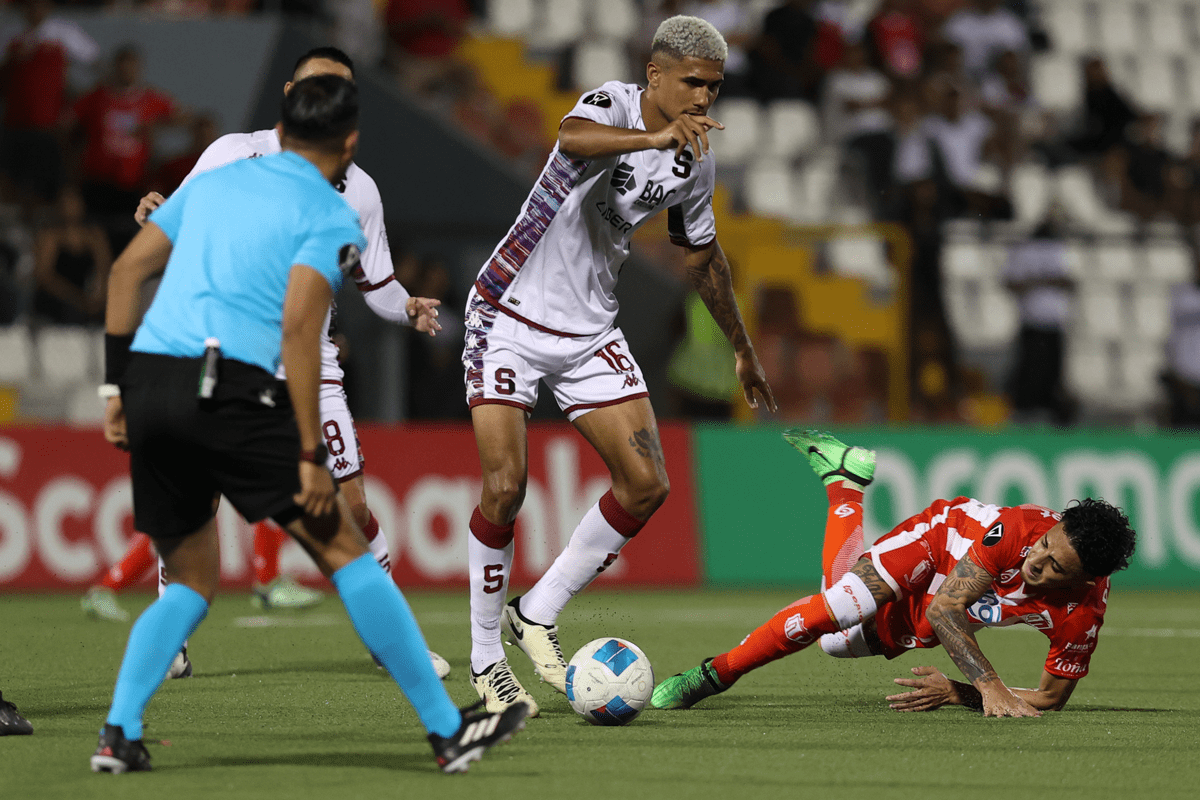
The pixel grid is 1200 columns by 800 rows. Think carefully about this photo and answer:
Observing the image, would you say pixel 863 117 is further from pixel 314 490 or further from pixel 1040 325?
pixel 314 490

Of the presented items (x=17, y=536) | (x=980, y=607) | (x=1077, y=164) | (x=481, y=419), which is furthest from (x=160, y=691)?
(x=1077, y=164)

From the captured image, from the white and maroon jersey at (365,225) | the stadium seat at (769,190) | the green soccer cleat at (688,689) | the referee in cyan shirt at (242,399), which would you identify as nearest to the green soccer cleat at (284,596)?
the white and maroon jersey at (365,225)

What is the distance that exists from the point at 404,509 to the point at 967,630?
6.78m

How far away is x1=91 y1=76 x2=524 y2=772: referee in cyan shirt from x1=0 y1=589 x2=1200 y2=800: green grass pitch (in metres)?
0.32

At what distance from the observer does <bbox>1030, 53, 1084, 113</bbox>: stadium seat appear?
19.1m

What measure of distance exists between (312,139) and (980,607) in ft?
11.3

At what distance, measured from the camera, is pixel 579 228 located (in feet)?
21.4

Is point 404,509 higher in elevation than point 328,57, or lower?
lower

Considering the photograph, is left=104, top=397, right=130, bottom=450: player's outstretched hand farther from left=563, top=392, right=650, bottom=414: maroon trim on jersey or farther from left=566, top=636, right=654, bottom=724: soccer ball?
left=563, top=392, right=650, bottom=414: maroon trim on jersey

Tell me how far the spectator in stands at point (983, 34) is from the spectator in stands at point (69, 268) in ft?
34.4

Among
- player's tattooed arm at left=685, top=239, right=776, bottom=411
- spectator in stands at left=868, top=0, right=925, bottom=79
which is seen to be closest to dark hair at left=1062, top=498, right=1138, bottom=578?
player's tattooed arm at left=685, top=239, right=776, bottom=411

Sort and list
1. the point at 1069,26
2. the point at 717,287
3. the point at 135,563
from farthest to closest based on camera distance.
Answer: the point at 1069,26, the point at 135,563, the point at 717,287

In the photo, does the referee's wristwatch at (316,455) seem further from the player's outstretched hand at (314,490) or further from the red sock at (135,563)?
the red sock at (135,563)

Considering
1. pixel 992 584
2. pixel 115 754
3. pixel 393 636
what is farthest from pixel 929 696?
pixel 115 754
